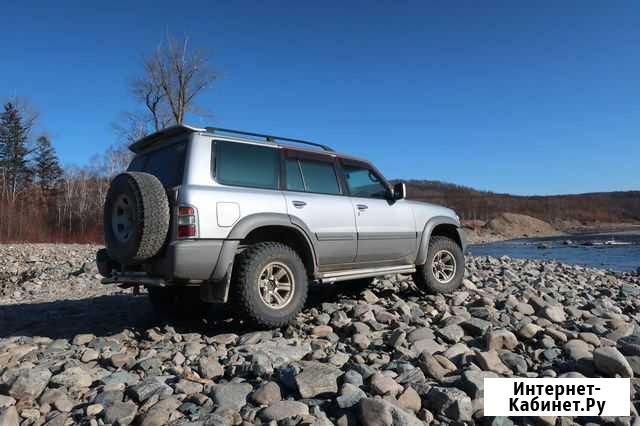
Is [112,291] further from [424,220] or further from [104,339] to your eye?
[424,220]

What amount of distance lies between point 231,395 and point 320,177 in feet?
9.33

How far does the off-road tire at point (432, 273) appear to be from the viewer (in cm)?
596

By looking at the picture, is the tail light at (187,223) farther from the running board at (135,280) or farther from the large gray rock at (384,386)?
the large gray rock at (384,386)

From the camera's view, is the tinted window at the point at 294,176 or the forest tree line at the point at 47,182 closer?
the tinted window at the point at 294,176

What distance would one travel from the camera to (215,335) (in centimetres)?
451

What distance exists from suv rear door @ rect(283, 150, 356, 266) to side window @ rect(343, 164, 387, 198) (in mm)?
223

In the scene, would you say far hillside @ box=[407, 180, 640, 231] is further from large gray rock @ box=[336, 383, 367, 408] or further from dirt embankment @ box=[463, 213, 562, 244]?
large gray rock @ box=[336, 383, 367, 408]

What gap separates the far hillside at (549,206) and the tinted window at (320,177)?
93.4 m

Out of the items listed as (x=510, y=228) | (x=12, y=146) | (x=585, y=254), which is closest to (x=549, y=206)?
(x=510, y=228)

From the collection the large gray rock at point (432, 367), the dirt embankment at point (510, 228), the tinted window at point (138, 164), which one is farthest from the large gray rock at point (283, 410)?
the dirt embankment at point (510, 228)

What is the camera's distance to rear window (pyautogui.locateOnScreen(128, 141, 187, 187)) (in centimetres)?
423

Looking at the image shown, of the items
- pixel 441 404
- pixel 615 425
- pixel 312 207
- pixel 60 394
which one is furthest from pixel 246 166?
pixel 615 425

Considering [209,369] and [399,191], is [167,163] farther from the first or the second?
[399,191]

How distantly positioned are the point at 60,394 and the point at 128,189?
70.7 inches
